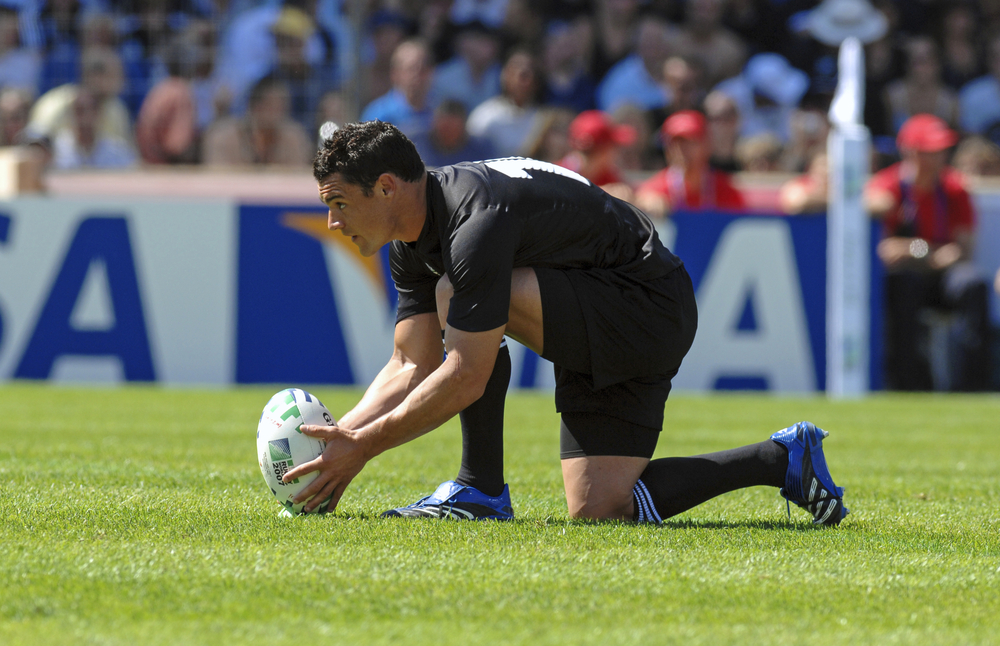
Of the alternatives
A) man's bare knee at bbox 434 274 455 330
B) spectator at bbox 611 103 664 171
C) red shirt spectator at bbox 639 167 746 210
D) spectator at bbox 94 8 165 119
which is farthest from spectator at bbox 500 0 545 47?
man's bare knee at bbox 434 274 455 330

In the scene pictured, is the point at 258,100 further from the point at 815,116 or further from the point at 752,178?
the point at 815,116

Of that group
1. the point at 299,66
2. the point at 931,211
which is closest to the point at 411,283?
the point at 931,211

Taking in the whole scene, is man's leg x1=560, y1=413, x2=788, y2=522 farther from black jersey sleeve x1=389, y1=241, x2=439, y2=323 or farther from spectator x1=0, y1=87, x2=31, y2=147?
spectator x1=0, y1=87, x2=31, y2=147

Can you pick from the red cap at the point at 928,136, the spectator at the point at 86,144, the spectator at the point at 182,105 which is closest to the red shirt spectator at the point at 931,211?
the red cap at the point at 928,136

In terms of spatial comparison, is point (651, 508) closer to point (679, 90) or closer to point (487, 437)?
point (487, 437)

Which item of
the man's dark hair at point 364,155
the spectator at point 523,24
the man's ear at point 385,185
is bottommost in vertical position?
the man's ear at point 385,185

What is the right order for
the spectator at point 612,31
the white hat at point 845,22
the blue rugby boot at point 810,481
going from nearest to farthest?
the blue rugby boot at point 810,481 → the spectator at point 612,31 → the white hat at point 845,22

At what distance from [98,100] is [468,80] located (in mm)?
3633

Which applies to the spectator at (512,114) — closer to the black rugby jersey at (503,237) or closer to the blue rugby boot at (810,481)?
the black rugby jersey at (503,237)

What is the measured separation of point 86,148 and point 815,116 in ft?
23.1

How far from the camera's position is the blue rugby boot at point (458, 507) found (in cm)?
393

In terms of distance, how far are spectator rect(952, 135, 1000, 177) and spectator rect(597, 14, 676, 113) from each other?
2851 millimetres

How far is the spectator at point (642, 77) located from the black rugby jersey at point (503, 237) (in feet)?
29.1

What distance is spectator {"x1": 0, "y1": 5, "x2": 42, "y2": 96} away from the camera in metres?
12.0
